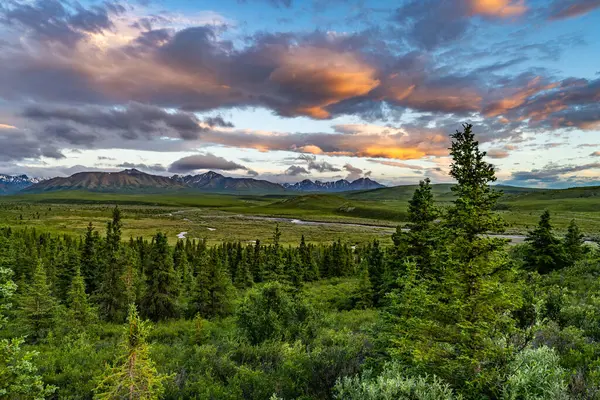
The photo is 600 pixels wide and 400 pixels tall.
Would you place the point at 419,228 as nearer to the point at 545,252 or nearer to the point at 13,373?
the point at 13,373

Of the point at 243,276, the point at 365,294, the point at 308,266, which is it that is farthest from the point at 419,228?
the point at 308,266

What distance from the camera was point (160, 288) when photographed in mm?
28469

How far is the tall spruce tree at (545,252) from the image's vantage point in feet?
78.8

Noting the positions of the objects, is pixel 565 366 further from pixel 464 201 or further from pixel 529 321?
pixel 464 201

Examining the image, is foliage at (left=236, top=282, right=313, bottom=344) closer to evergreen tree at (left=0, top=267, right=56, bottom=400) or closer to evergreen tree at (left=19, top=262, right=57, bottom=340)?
evergreen tree at (left=0, top=267, right=56, bottom=400)

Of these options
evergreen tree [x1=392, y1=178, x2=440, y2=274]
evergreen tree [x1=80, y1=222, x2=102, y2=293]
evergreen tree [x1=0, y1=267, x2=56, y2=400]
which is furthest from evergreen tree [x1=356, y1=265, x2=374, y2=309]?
evergreen tree [x1=80, y1=222, x2=102, y2=293]

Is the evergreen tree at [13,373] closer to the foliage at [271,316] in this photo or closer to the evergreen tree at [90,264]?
the foliage at [271,316]

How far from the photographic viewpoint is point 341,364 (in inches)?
396

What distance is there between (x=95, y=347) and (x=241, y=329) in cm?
693

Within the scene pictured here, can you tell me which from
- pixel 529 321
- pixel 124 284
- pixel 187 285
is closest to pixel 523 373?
pixel 529 321

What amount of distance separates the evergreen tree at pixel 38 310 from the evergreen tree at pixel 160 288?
7.57 meters

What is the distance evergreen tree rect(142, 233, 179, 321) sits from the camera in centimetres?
2777

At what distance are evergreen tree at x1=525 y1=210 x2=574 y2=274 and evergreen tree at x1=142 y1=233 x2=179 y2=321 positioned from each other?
95.9 feet

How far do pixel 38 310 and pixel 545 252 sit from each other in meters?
35.5
